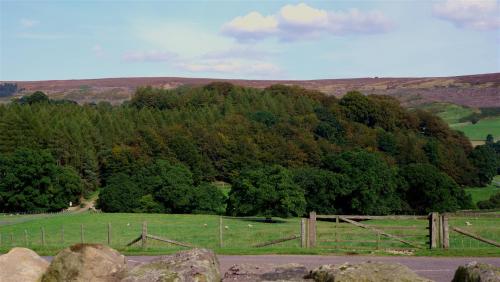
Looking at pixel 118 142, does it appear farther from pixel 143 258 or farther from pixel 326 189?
pixel 143 258

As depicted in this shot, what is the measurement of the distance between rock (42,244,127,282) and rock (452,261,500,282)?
8.19m

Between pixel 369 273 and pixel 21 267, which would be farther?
pixel 21 267

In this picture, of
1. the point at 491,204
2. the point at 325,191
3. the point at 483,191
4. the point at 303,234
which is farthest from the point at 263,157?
the point at 303,234

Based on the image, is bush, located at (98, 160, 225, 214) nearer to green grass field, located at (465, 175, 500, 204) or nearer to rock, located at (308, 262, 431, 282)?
green grass field, located at (465, 175, 500, 204)

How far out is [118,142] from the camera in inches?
5915

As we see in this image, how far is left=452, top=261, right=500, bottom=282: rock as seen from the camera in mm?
14984

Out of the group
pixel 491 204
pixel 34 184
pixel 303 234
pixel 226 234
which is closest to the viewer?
pixel 303 234

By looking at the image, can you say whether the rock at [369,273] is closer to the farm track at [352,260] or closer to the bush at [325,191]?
the farm track at [352,260]

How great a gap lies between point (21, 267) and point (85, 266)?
1728mm

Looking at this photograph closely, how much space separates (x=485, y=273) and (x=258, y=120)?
17004 cm

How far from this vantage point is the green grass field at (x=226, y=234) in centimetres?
3003

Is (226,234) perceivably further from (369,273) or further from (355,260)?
(369,273)

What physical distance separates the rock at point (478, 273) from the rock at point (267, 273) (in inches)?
146

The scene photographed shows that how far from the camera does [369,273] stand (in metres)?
16.1
